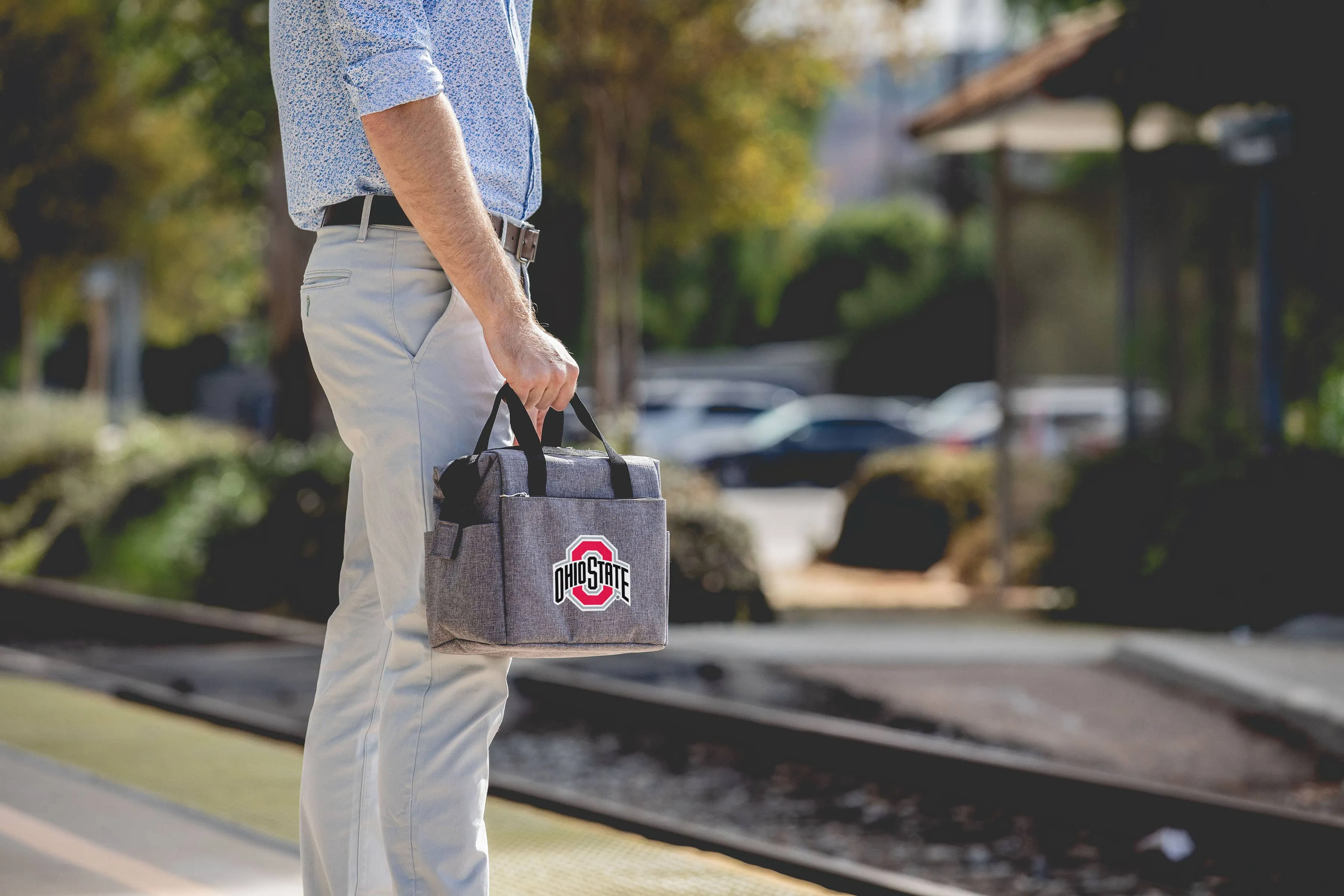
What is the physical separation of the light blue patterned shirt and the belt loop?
0.02 meters

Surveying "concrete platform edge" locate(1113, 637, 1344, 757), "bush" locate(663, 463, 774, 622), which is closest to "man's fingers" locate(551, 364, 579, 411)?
"concrete platform edge" locate(1113, 637, 1344, 757)

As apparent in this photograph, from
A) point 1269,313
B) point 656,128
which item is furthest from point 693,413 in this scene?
point 1269,313

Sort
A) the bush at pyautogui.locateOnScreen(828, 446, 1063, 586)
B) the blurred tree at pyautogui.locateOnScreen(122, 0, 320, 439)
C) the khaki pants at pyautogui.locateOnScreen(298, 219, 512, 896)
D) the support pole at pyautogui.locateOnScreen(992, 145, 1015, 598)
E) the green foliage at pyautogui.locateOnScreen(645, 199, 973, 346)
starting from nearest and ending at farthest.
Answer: the khaki pants at pyautogui.locateOnScreen(298, 219, 512, 896) → the blurred tree at pyautogui.locateOnScreen(122, 0, 320, 439) → the support pole at pyautogui.locateOnScreen(992, 145, 1015, 598) → the bush at pyautogui.locateOnScreen(828, 446, 1063, 586) → the green foliage at pyautogui.locateOnScreen(645, 199, 973, 346)

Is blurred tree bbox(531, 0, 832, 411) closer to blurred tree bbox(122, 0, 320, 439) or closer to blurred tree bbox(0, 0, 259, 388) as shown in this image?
blurred tree bbox(122, 0, 320, 439)

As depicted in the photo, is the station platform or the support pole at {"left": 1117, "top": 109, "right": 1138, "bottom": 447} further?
the support pole at {"left": 1117, "top": 109, "right": 1138, "bottom": 447}

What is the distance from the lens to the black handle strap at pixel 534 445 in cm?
259

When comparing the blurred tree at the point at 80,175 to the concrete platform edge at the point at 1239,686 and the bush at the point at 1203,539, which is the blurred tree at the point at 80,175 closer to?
the bush at the point at 1203,539

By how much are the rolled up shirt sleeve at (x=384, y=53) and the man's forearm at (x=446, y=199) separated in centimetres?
2

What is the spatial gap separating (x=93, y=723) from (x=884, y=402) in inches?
1414

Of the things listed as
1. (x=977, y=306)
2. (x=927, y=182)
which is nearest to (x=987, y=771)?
(x=977, y=306)

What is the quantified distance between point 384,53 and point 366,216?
28 centimetres

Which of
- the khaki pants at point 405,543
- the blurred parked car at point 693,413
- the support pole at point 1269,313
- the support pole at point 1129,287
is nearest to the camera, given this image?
the khaki pants at point 405,543

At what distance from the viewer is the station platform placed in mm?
3635

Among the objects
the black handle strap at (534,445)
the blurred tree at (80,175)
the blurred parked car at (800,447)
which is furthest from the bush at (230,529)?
the blurred parked car at (800,447)
